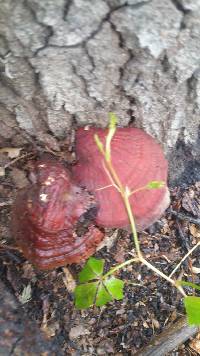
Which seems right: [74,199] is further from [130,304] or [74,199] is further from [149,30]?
[130,304]

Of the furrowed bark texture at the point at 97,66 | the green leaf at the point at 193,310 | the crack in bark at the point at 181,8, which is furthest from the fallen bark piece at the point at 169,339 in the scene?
the crack in bark at the point at 181,8

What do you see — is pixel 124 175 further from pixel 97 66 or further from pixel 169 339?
pixel 169 339

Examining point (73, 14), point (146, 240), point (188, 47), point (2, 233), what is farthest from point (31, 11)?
point (146, 240)

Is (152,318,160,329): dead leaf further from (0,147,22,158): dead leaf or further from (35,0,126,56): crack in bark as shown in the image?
(35,0,126,56): crack in bark

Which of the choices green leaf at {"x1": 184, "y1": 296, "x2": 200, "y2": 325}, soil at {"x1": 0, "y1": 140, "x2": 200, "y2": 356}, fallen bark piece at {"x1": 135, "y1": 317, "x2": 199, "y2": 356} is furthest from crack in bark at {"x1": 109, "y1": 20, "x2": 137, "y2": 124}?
fallen bark piece at {"x1": 135, "y1": 317, "x2": 199, "y2": 356}

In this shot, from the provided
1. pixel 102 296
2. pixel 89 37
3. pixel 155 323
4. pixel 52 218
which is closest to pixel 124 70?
pixel 89 37
